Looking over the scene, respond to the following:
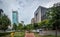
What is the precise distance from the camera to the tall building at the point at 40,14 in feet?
12.4

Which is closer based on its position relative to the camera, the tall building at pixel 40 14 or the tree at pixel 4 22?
the tall building at pixel 40 14

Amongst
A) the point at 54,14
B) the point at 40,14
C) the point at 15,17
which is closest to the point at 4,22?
the point at 15,17

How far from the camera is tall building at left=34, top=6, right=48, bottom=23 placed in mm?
3789

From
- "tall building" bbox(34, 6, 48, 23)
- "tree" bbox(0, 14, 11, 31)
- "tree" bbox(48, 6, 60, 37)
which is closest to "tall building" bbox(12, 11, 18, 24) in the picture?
"tree" bbox(0, 14, 11, 31)

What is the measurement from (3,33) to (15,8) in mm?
675

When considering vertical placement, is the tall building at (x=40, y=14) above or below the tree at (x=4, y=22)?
above

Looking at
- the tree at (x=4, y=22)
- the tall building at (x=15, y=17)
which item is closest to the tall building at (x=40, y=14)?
the tall building at (x=15, y=17)

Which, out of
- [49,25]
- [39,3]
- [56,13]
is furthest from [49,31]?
[39,3]

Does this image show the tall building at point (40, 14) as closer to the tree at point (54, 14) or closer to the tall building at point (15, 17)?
the tree at point (54, 14)

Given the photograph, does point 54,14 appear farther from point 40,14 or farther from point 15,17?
point 15,17

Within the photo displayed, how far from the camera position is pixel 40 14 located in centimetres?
378

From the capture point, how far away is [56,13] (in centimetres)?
383

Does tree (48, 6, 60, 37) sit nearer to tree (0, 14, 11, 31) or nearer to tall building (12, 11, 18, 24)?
tall building (12, 11, 18, 24)

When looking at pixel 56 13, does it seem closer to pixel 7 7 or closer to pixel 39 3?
pixel 39 3
